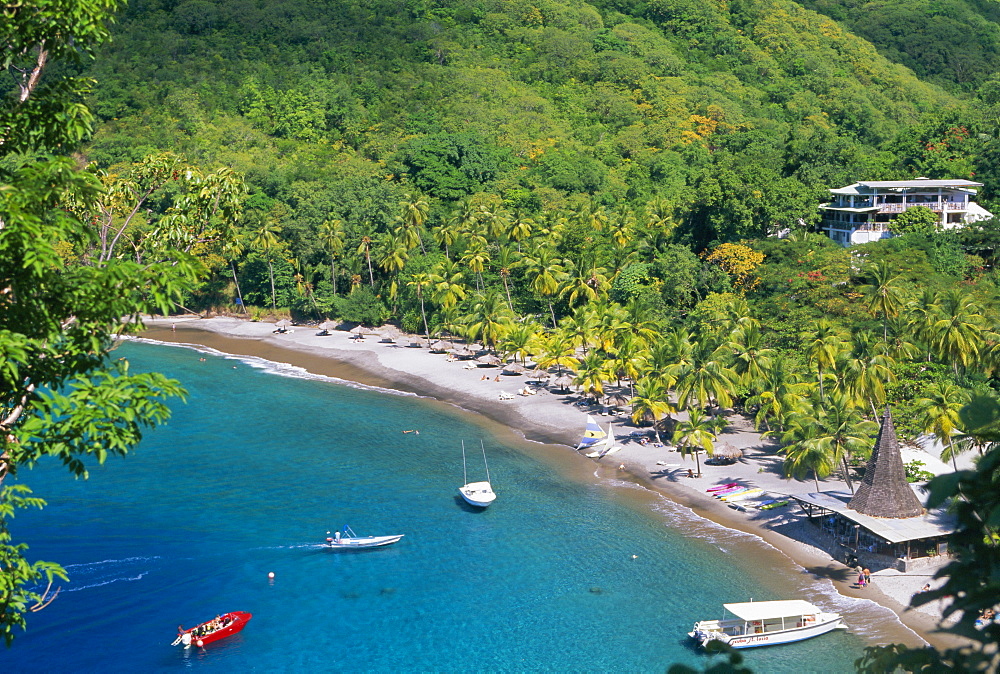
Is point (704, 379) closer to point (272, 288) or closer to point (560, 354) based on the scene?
point (560, 354)

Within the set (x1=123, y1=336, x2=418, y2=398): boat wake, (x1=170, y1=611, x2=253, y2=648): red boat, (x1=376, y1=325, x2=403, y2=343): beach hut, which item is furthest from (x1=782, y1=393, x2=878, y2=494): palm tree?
(x1=376, y1=325, x2=403, y2=343): beach hut

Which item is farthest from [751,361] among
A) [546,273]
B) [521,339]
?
[546,273]

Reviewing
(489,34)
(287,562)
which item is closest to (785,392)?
(287,562)

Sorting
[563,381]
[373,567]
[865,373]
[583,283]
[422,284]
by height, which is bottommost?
[373,567]

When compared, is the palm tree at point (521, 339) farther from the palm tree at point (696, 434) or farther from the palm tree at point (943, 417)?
the palm tree at point (943, 417)

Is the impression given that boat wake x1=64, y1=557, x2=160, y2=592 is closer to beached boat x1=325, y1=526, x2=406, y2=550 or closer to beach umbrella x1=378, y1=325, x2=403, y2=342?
beached boat x1=325, y1=526, x2=406, y2=550
